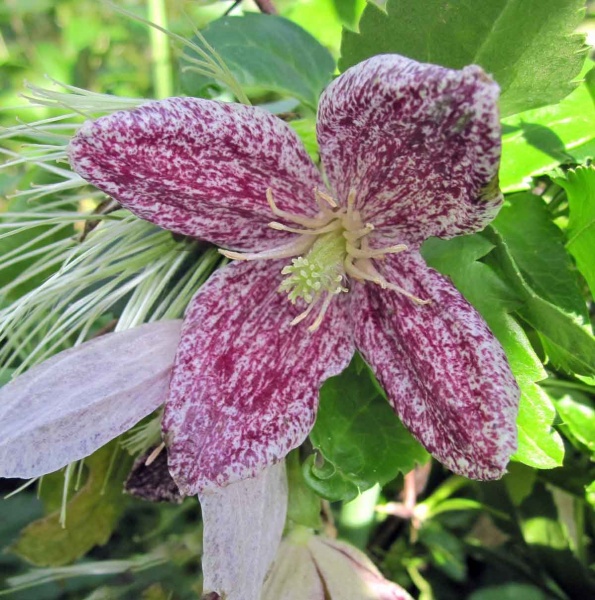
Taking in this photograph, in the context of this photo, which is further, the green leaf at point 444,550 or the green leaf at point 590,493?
the green leaf at point 444,550

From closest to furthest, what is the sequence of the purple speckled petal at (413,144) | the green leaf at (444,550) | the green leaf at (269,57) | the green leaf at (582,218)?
the purple speckled petal at (413,144)
the green leaf at (582,218)
the green leaf at (269,57)
the green leaf at (444,550)

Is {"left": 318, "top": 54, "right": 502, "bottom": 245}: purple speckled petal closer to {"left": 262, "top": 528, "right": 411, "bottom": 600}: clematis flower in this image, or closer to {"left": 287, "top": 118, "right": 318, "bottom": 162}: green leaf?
{"left": 287, "top": 118, "right": 318, "bottom": 162}: green leaf

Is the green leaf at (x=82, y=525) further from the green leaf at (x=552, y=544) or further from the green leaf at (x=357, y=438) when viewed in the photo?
the green leaf at (x=552, y=544)

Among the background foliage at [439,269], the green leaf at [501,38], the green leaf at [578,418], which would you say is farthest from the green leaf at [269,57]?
the green leaf at [578,418]

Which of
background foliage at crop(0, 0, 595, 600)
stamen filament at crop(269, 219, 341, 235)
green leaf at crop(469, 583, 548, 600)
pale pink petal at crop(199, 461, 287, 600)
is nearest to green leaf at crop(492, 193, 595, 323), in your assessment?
background foliage at crop(0, 0, 595, 600)

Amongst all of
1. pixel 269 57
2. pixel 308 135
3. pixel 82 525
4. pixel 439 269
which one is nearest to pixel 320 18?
pixel 269 57

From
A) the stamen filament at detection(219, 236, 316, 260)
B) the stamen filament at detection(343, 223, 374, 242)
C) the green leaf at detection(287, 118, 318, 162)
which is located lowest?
the stamen filament at detection(219, 236, 316, 260)
